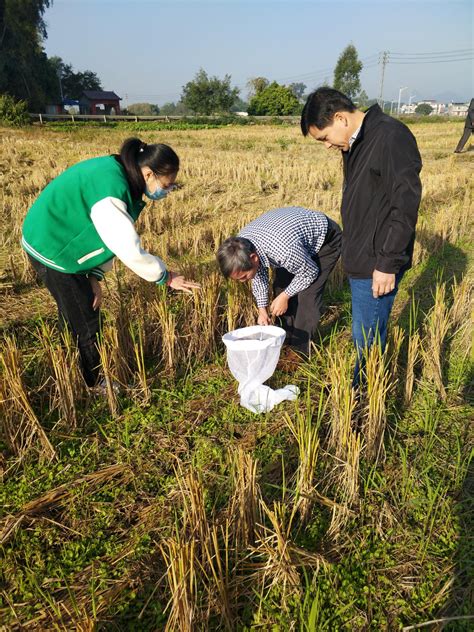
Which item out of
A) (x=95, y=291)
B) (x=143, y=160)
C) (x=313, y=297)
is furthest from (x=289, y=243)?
(x=95, y=291)

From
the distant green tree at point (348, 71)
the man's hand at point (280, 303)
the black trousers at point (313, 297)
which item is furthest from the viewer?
the distant green tree at point (348, 71)

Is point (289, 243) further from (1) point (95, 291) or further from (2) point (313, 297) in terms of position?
(1) point (95, 291)

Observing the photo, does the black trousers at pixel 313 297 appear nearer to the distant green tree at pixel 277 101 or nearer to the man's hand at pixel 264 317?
the man's hand at pixel 264 317

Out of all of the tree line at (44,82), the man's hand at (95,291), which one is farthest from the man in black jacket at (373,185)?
the tree line at (44,82)

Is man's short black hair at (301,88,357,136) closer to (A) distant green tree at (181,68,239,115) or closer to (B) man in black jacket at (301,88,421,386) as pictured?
(B) man in black jacket at (301,88,421,386)

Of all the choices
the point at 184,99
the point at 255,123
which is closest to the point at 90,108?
the point at 184,99

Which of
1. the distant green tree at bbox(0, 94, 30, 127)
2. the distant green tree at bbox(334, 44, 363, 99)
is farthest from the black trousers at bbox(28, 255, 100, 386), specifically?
the distant green tree at bbox(334, 44, 363, 99)

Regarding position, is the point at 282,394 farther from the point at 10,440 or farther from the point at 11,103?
the point at 11,103

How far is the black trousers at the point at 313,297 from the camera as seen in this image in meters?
3.04

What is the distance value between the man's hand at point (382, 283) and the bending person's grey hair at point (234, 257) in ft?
2.37

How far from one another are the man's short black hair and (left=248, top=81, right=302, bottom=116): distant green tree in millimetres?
44556

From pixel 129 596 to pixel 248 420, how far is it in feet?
3.73

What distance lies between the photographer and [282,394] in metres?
2.59

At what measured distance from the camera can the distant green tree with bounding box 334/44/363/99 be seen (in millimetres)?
55156
